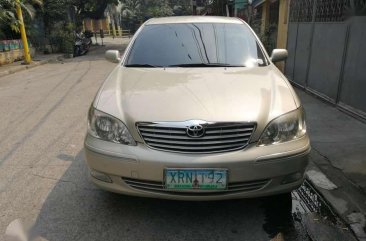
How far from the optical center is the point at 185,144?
2.64 meters

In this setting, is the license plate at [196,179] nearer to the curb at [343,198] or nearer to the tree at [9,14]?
the curb at [343,198]

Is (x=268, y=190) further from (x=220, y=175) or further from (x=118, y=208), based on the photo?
(x=118, y=208)

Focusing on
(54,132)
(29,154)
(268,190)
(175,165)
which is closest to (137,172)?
(175,165)

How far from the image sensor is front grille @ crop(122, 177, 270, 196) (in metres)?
2.69

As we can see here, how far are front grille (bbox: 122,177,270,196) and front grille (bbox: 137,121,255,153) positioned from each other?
275 millimetres

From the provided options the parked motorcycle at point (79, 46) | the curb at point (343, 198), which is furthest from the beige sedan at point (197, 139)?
the parked motorcycle at point (79, 46)

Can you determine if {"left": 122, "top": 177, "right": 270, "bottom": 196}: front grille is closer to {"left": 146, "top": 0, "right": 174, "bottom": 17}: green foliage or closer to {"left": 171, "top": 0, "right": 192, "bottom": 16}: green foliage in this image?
{"left": 146, "top": 0, "right": 174, "bottom": 17}: green foliage

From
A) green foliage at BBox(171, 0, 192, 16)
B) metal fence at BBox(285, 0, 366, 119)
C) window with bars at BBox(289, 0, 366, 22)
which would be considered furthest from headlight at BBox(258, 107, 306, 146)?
green foliage at BBox(171, 0, 192, 16)

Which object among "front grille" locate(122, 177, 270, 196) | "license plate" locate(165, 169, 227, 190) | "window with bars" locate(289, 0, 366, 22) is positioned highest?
"window with bars" locate(289, 0, 366, 22)

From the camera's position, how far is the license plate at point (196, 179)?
2592 mm

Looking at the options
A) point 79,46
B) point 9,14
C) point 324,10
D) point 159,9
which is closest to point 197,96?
point 324,10

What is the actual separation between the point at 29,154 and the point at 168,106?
265 centimetres

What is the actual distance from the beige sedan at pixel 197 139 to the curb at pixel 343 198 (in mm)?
598

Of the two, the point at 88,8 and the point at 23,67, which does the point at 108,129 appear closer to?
the point at 23,67
